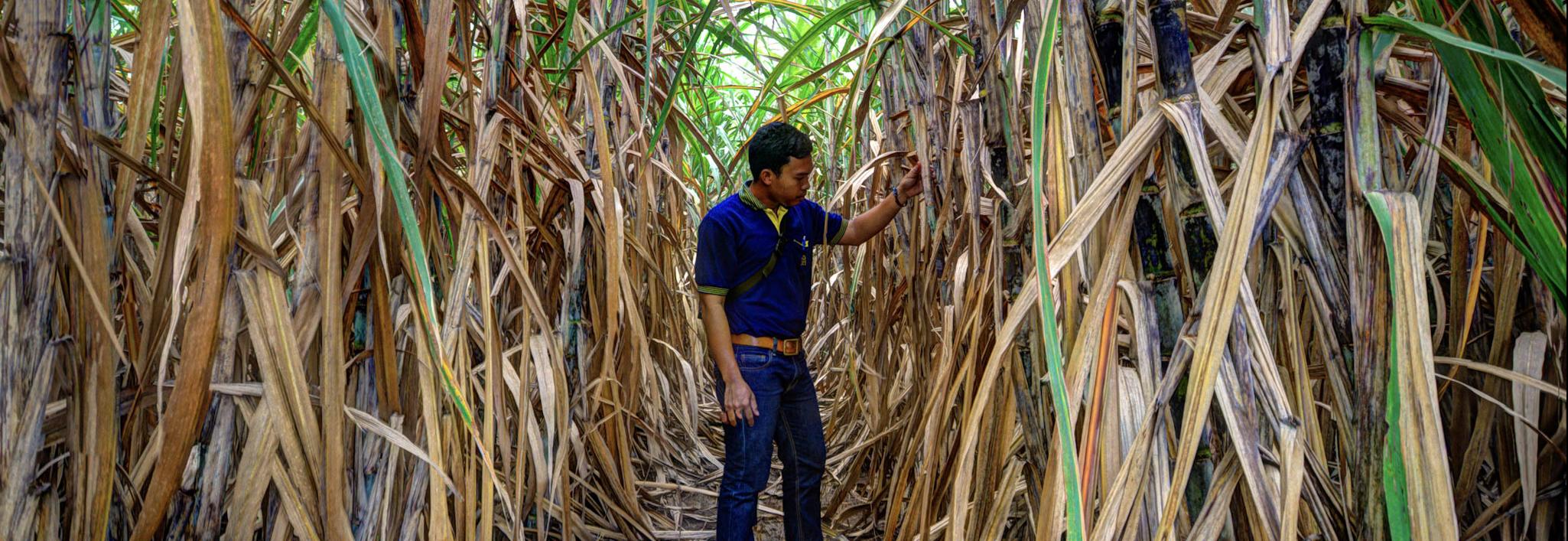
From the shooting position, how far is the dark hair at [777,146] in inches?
81.0

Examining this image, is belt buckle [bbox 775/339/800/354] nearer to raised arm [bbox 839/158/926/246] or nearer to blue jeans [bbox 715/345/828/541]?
blue jeans [bbox 715/345/828/541]

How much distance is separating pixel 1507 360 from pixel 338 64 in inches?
41.2

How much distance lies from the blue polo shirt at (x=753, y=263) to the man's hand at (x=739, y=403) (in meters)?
0.14

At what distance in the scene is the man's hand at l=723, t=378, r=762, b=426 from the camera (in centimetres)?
202

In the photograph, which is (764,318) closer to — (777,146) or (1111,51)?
(777,146)

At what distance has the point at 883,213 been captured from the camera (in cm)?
206

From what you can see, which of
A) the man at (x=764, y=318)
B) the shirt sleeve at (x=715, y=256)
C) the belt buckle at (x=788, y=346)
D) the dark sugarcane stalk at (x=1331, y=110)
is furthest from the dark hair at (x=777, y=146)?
the dark sugarcane stalk at (x=1331, y=110)

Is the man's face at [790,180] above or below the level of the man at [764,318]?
above

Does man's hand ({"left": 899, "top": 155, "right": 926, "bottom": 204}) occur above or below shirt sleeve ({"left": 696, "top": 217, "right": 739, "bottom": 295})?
above

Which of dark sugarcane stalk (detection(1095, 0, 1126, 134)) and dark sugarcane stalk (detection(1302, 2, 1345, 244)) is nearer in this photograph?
dark sugarcane stalk (detection(1302, 2, 1345, 244))

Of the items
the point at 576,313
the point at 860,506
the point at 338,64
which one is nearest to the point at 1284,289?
the point at 338,64

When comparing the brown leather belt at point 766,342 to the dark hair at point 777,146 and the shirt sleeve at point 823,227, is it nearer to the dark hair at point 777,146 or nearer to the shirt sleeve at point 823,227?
the shirt sleeve at point 823,227

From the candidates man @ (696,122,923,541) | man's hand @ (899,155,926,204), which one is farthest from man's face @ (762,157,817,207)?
man's hand @ (899,155,926,204)

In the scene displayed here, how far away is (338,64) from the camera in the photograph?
0.80 metres
